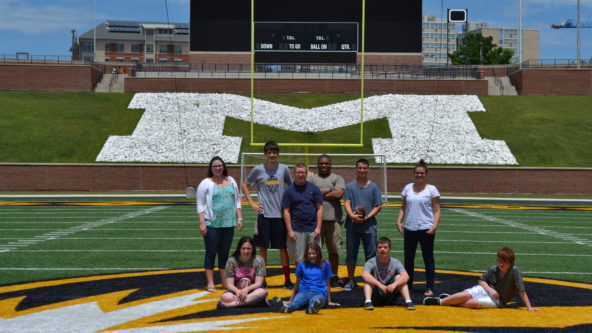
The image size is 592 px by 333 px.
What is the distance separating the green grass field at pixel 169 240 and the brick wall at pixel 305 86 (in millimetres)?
23775

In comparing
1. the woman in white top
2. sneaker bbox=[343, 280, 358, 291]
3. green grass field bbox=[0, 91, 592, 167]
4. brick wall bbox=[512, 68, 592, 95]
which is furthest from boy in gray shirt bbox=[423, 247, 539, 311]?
brick wall bbox=[512, 68, 592, 95]

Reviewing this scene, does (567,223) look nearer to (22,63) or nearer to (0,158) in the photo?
(0,158)

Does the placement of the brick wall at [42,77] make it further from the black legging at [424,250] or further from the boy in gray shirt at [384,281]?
the boy in gray shirt at [384,281]

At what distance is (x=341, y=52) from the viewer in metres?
39.2

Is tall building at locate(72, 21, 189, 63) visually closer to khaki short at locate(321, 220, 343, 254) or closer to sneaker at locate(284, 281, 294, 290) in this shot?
khaki short at locate(321, 220, 343, 254)

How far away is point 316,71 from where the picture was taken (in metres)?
48.2

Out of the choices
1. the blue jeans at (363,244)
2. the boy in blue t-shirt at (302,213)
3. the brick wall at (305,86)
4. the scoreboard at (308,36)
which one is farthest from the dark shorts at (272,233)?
the brick wall at (305,86)

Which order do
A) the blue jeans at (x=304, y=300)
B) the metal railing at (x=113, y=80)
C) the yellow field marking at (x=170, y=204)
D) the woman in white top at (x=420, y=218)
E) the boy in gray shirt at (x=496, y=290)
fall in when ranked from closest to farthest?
the blue jeans at (x=304, y=300) < the boy in gray shirt at (x=496, y=290) < the woman in white top at (x=420, y=218) < the yellow field marking at (x=170, y=204) < the metal railing at (x=113, y=80)

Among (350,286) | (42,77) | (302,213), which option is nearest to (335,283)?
(350,286)

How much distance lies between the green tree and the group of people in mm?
79933

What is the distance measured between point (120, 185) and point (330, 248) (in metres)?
25.2

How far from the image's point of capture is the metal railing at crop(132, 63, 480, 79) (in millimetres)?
47250

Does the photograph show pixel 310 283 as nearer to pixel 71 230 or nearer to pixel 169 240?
pixel 169 240

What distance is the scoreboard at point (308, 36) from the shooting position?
37.8 m
